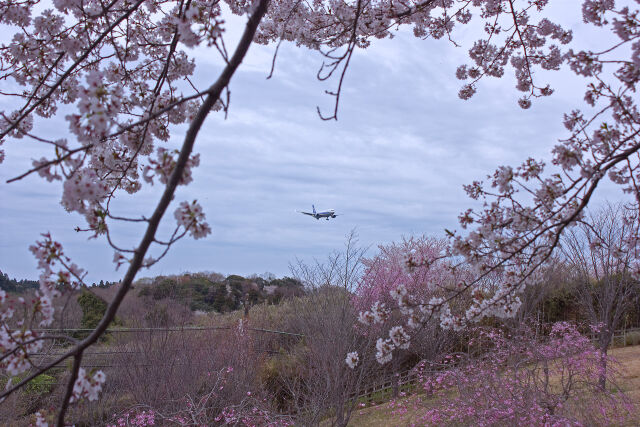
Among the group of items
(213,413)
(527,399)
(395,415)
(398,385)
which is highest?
(527,399)

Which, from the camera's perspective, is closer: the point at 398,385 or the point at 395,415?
the point at 395,415

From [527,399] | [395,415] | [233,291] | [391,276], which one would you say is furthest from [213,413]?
[233,291]

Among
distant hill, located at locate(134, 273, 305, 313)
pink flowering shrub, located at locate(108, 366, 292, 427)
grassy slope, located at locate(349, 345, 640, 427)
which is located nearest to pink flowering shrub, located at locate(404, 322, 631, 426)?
grassy slope, located at locate(349, 345, 640, 427)

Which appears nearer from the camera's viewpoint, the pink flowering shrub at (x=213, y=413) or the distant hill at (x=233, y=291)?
the pink flowering shrub at (x=213, y=413)

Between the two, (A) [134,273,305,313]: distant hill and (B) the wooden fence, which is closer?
(B) the wooden fence

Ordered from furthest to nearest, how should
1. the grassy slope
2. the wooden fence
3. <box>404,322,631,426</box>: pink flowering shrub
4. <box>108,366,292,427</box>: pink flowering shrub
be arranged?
1. the wooden fence
2. the grassy slope
3. <box>108,366,292,427</box>: pink flowering shrub
4. <box>404,322,631,426</box>: pink flowering shrub

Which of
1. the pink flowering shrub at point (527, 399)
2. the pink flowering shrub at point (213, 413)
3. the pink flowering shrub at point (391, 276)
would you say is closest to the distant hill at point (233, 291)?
the pink flowering shrub at point (391, 276)

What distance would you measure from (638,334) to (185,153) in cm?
1576

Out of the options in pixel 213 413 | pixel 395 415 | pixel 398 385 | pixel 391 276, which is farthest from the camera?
pixel 391 276

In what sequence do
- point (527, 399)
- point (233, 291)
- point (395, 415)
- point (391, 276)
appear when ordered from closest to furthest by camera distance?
point (527, 399) → point (395, 415) → point (391, 276) → point (233, 291)

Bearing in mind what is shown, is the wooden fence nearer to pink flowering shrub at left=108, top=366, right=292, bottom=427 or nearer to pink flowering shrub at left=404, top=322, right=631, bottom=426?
pink flowering shrub at left=404, top=322, right=631, bottom=426

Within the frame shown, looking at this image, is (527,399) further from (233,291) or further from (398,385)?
(233,291)

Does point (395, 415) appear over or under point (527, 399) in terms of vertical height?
under

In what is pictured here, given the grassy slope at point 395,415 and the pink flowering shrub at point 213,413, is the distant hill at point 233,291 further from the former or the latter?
the pink flowering shrub at point 213,413
